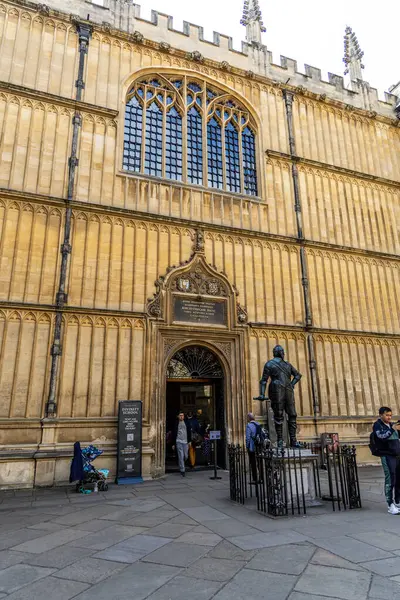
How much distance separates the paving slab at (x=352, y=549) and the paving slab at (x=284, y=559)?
0.76ft

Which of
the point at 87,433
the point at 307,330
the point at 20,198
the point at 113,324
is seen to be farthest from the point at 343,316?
the point at 20,198

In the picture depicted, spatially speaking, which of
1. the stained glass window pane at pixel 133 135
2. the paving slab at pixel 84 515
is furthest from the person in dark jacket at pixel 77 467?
the stained glass window pane at pixel 133 135

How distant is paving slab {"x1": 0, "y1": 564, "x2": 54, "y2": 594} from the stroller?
4.75m

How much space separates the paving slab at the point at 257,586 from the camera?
3.40 m

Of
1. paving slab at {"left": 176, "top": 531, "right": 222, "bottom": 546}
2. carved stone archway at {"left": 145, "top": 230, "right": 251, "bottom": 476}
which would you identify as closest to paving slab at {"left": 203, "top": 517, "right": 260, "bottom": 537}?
paving slab at {"left": 176, "top": 531, "right": 222, "bottom": 546}

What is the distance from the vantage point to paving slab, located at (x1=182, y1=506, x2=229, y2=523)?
613cm

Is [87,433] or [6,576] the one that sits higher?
[87,433]

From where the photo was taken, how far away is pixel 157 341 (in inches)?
454

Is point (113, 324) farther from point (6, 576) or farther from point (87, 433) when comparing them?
point (6, 576)

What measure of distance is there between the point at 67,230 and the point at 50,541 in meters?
8.18

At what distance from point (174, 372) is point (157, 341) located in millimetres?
1304

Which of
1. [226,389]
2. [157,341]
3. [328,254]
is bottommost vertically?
Answer: [226,389]

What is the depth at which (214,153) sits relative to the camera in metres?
14.6

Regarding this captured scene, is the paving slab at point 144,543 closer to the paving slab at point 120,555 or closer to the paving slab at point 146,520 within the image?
the paving slab at point 120,555
